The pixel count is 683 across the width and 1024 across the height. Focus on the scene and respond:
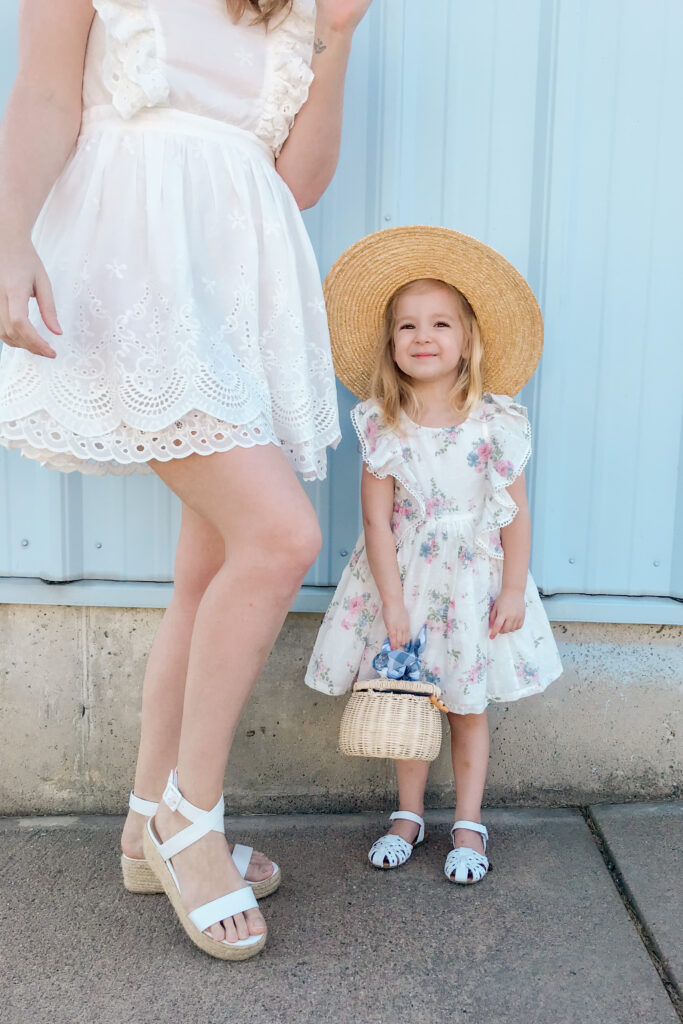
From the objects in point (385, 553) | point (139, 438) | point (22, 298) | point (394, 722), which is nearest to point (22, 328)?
point (22, 298)

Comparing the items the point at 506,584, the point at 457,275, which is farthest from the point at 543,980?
the point at 457,275

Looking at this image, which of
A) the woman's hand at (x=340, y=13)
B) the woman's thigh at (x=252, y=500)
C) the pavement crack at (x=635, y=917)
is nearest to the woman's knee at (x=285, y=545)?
the woman's thigh at (x=252, y=500)

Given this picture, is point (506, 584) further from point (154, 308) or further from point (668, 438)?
A: point (154, 308)

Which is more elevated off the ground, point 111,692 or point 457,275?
point 457,275

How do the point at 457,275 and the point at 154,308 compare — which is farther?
the point at 457,275

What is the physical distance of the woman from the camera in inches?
56.7

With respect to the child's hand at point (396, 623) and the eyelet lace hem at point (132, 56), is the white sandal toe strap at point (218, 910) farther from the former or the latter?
the eyelet lace hem at point (132, 56)

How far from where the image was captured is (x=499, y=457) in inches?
81.2

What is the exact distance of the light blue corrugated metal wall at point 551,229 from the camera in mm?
2158

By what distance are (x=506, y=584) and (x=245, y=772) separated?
0.90m

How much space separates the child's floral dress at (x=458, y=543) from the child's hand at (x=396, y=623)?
1.9 inches

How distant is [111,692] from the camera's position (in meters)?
2.33

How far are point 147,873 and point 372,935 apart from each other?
0.51 m

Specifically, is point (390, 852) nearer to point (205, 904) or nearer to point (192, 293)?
point (205, 904)
